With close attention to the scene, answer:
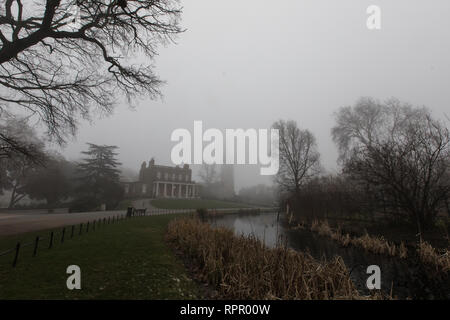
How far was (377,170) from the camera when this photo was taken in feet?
40.3

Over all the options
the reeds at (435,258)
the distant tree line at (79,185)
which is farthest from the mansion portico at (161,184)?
the reeds at (435,258)

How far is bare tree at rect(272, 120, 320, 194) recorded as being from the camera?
25938 mm

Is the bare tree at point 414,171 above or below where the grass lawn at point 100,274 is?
above

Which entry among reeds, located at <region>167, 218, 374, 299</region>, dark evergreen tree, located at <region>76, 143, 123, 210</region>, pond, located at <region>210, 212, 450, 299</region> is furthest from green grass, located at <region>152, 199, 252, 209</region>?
reeds, located at <region>167, 218, 374, 299</region>

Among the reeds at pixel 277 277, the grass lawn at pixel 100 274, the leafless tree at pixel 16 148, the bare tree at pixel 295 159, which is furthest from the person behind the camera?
the bare tree at pixel 295 159

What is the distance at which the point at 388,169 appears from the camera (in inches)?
453

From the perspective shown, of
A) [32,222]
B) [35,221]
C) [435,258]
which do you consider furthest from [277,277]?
[35,221]

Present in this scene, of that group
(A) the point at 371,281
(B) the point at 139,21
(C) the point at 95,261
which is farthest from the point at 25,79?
(A) the point at 371,281

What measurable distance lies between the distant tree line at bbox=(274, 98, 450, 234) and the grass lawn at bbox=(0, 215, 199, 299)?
1290 cm

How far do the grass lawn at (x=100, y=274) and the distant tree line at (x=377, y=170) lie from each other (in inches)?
508

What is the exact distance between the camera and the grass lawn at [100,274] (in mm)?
3643

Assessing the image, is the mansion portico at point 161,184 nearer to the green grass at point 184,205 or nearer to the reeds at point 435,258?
the green grass at point 184,205

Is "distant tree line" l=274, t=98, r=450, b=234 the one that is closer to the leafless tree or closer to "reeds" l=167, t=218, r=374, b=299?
"reeds" l=167, t=218, r=374, b=299

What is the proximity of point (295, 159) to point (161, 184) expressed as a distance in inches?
1492
